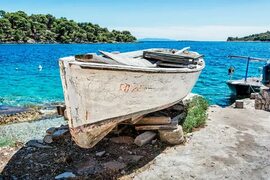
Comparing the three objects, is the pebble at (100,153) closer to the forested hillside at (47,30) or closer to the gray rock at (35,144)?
the gray rock at (35,144)

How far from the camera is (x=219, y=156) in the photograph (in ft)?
26.2

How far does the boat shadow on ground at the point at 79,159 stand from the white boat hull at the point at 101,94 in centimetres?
60

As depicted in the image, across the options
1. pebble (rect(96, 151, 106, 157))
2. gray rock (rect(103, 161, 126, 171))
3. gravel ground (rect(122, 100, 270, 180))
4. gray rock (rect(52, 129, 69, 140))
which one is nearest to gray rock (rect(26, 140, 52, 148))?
gray rock (rect(52, 129, 69, 140))

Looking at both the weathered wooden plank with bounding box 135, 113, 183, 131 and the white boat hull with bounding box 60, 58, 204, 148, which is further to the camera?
the weathered wooden plank with bounding box 135, 113, 183, 131

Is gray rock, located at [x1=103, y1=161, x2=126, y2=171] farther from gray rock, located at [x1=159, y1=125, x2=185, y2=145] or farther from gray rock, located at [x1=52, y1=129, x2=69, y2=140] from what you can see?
gray rock, located at [x1=52, y1=129, x2=69, y2=140]

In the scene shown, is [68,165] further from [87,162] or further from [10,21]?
[10,21]

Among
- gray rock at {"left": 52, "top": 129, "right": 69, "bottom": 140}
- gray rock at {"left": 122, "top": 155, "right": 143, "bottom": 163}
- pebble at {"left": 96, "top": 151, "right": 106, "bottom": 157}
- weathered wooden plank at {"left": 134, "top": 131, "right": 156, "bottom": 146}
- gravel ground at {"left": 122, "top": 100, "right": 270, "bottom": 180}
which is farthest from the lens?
gray rock at {"left": 52, "top": 129, "right": 69, "bottom": 140}

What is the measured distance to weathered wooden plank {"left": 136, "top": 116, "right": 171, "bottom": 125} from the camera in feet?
28.4

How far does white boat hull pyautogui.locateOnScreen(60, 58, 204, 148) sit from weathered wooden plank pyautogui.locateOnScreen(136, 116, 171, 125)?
658mm

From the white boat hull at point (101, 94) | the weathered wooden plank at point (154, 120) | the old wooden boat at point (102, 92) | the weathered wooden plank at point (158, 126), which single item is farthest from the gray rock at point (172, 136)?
the white boat hull at point (101, 94)

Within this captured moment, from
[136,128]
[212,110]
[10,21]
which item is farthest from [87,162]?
[10,21]

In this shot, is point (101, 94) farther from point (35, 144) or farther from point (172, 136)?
point (35, 144)

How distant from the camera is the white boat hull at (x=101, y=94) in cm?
677

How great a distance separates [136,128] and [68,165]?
2.10 metres
